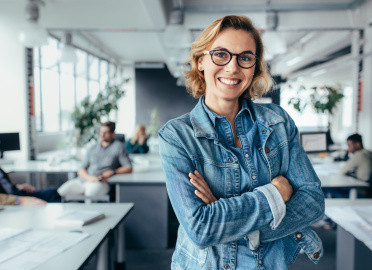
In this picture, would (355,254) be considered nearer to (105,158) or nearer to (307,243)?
(307,243)

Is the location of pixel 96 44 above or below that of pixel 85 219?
above

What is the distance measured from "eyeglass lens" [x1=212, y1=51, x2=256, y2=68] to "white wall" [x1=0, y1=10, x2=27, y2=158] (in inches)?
194

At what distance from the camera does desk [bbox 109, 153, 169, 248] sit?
3578mm

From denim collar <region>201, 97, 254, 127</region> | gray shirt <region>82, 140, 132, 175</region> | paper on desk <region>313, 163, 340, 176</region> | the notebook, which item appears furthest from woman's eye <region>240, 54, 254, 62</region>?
paper on desk <region>313, 163, 340, 176</region>

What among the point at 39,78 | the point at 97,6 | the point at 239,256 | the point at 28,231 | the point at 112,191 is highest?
the point at 97,6

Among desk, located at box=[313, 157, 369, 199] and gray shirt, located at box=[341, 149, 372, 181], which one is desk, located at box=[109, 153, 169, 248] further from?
gray shirt, located at box=[341, 149, 372, 181]

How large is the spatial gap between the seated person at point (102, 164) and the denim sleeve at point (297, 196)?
2925 millimetres

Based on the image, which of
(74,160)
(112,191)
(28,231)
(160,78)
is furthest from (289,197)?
(160,78)

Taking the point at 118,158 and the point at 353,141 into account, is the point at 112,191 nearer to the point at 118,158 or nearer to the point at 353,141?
the point at 118,158

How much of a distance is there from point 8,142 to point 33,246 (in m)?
3.59

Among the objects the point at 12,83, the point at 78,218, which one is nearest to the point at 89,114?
the point at 12,83

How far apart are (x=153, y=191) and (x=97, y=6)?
3991 mm

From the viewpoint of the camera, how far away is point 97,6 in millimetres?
5781

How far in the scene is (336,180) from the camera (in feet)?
11.9
